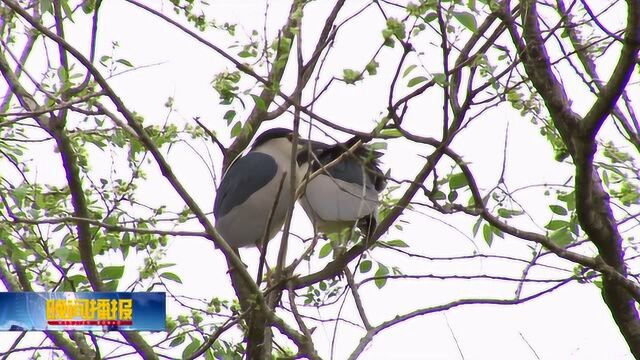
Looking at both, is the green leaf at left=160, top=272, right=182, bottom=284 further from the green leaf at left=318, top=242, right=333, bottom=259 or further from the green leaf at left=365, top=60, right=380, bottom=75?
the green leaf at left=365, top=60, right=380, bottom=75

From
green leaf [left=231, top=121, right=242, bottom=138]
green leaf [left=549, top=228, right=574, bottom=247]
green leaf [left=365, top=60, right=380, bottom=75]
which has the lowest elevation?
green leaf [left=549, top=228, right=574, bottom=247]

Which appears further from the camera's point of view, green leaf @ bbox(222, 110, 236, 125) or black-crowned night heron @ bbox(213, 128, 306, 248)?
black-crowned night heron @ bbox(213, 128, 306, 248)

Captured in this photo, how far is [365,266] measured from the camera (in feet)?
8.04

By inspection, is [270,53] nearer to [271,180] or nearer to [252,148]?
[271,180]

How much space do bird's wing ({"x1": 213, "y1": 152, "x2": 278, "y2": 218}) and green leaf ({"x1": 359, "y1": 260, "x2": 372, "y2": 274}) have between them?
97 centimetres

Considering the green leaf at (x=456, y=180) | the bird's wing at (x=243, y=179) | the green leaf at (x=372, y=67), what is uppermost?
the bird's wing at (x=243, y=179)

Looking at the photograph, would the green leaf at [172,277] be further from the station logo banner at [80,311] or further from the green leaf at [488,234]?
the green leaf at [488,234]

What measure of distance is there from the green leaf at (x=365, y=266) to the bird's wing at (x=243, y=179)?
972 millimetres

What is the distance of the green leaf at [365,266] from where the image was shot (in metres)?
2.44

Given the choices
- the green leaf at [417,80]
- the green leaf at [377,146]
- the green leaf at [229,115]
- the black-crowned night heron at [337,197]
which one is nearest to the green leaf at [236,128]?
the green leaf at [229,115]

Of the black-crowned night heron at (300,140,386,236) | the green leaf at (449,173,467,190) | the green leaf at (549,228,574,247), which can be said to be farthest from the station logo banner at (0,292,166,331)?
the green leaf at (549,228,574,247)

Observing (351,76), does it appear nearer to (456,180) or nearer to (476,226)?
(456,180)

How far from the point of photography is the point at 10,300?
2.36 metres

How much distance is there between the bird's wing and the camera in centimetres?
334
